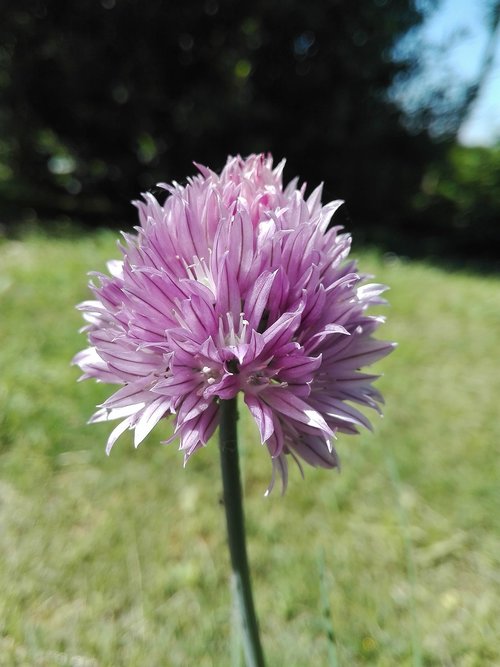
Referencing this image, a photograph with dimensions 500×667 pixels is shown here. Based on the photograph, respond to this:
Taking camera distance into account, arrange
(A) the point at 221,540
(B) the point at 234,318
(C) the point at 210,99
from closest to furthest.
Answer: (B) the point at 234,318, (A) the point at 221,540, (C) the point at 210,99

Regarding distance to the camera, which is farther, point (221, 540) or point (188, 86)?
point (188, 86)

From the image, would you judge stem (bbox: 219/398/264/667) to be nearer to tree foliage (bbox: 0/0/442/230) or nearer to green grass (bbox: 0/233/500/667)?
green grass (bbox: 0/233/500/667)

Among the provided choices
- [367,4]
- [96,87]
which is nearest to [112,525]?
[96,87]

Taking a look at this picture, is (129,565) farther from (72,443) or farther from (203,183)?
(203,183)

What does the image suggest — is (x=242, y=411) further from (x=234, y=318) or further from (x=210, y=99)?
(x=210, y=99)

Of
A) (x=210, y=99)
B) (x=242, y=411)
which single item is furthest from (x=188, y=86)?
(x=242, y=411)

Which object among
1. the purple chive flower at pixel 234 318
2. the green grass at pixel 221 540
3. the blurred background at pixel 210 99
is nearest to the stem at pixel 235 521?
the purple chive flower at pixel 234 318

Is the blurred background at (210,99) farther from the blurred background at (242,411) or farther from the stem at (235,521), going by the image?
the stem at (235,521)
